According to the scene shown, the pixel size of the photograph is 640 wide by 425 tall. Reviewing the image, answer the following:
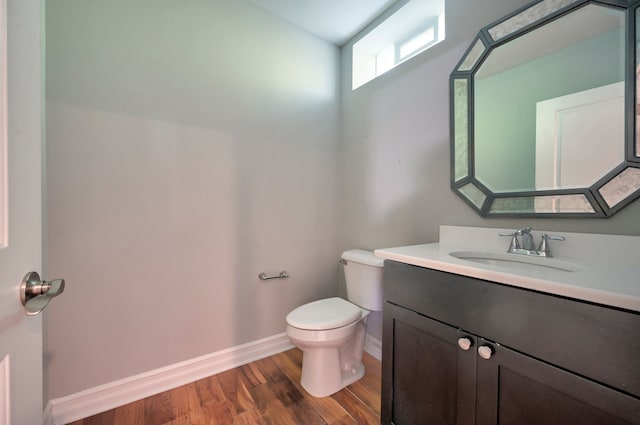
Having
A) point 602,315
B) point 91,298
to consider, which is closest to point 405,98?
point 602,315

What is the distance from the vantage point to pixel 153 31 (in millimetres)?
1445

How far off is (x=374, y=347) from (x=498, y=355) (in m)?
1.19

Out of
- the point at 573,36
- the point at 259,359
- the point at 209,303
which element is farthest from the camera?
the point at 259,359

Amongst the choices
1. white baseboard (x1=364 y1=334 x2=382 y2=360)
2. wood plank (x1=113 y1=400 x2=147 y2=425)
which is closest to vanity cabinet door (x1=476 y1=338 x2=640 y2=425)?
white baseboard (x1=364 y1=334 x2=382 y2=360)

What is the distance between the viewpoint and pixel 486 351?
779 mm

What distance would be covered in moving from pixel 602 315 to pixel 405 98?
142 cm

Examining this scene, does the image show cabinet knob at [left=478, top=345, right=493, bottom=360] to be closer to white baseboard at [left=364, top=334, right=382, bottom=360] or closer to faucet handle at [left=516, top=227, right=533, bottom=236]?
faucet handle at [left=516, top=227, right=533, bottom=236]

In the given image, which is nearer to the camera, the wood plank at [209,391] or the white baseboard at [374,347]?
the wood plank at [209,391]

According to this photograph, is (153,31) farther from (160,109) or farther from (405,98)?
(405,98)

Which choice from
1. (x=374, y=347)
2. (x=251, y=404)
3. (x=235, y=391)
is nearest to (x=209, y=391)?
(x=235, y=391)

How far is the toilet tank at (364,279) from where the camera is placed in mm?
1579

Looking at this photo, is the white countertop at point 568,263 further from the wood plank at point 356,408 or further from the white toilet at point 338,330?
the wood plank at point 356,408

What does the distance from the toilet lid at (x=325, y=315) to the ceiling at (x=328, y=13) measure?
6.36ft

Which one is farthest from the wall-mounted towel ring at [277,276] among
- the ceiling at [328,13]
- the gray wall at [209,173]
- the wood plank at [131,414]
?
the ceiling at [328,13]
